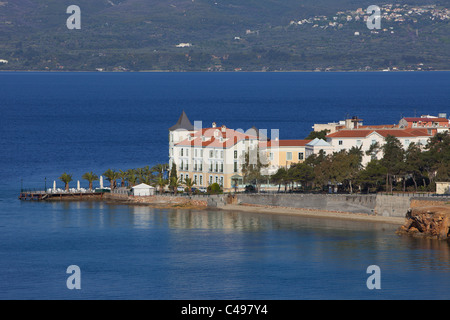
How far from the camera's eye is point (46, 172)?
100125 millimetres

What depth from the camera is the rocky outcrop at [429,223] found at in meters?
64.6

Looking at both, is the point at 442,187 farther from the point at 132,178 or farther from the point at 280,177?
the point at 132,178

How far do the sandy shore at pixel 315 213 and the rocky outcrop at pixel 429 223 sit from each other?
3197 mm

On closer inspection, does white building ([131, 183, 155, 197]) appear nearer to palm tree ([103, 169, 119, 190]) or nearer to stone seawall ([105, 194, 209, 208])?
stone seawall ([105, 194, 209, 208])

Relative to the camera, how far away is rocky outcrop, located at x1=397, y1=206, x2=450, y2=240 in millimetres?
64625

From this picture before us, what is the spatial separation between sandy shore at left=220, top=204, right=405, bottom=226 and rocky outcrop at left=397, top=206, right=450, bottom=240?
126 inches

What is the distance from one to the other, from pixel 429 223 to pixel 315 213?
1149 centimetres

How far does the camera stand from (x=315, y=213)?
75.0 meters

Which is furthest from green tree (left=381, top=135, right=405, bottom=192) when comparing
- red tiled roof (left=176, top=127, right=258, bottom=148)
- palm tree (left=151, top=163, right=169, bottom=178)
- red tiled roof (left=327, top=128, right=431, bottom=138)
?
palm tree (left=151, top=163, right=169, bottom=178)

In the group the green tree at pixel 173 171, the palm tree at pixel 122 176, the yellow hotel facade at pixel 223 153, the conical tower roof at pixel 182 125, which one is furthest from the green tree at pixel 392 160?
the palm tree at pixel 122 176

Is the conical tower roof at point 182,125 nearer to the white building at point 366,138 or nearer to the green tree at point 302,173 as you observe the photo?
the green tree at point 302,173

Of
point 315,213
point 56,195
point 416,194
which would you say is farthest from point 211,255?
point 56,195
